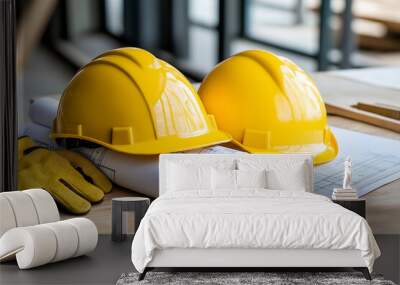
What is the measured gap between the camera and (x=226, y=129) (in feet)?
16.6

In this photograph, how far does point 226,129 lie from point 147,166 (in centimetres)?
46

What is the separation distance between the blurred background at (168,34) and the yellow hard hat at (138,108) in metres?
0.12

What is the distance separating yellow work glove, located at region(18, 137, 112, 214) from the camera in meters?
5.05

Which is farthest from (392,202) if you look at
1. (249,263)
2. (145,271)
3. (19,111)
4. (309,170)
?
(19,111)

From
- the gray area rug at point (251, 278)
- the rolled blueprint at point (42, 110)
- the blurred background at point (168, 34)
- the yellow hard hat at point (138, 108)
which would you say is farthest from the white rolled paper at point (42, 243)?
the blurred background at point (168, 34)

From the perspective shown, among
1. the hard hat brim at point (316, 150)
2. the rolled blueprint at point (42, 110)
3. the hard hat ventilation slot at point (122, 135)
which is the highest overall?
the rolled blueprint at point (42, 110)

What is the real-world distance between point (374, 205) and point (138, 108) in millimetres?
1344

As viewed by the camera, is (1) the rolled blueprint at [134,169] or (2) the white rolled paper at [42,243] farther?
(1) the rolled blueprint at [134,169]

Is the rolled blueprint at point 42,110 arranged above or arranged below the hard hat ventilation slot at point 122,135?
above

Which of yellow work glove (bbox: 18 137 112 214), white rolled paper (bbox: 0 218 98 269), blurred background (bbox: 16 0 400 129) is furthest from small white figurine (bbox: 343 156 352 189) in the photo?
white rolled paper (bbox: 0 218 98 269)

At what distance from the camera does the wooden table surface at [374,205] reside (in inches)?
197

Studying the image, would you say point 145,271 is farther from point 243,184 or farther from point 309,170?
point 309,170

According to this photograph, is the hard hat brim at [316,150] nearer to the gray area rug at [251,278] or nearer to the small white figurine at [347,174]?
the small white figurine at [347,174]

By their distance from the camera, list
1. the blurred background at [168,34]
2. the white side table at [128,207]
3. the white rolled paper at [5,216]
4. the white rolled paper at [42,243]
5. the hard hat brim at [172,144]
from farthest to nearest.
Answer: the blurred background at [168,34], the hard hat brim at [172,144], the white side table at [128,207], the white rolled paper at [5,216], the white rolled paper at [42,243]
